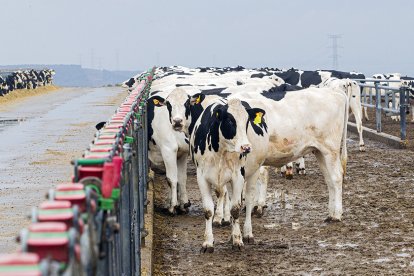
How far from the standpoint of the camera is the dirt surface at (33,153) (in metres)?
11.3

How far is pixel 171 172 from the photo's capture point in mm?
12359

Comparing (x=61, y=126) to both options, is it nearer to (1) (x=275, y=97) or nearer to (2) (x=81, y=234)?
(1) (x=275, y=97)

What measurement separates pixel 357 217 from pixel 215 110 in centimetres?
312

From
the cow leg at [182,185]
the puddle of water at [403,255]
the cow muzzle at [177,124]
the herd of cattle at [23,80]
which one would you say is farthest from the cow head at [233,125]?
the herd of cattle at [23,80]

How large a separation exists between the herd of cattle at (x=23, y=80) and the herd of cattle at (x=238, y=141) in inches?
1351

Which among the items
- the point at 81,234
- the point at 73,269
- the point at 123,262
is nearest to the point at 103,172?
the point at 81,234

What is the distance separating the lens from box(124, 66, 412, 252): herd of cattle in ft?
32.2

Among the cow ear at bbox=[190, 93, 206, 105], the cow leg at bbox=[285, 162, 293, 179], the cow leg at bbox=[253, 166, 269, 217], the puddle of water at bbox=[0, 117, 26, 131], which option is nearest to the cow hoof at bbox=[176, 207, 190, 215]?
the cow leg at bbox=[253, 166, 269, 217]

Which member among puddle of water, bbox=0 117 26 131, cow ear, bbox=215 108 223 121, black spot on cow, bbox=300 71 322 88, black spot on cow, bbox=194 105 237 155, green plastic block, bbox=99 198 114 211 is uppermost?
green plastic block, bbox=99 198 114 211

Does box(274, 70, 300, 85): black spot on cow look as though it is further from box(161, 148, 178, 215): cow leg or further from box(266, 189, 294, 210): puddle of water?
box(161, 148, 178, 215): cow leg

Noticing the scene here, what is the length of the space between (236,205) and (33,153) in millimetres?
9251

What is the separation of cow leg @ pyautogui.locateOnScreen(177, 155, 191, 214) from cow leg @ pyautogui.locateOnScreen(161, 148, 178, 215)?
6.9 inches

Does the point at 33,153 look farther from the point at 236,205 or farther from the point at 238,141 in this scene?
the point at 238,141

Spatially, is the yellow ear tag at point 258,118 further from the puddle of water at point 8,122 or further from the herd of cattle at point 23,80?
the herd of cattle at point 23,80
